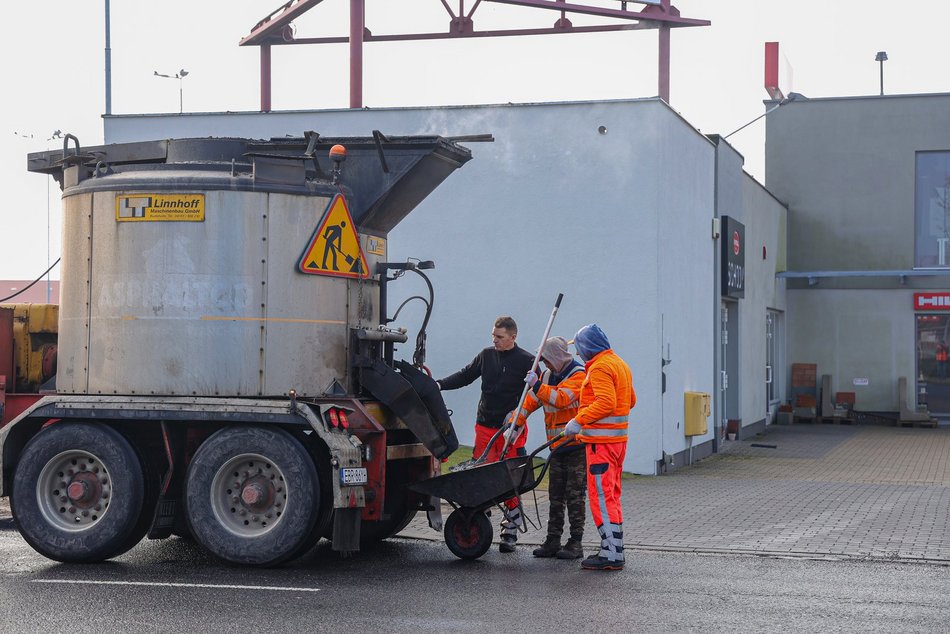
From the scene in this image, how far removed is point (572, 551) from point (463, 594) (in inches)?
72.4

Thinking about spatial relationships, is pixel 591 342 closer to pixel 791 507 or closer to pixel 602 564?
pixel 602 564

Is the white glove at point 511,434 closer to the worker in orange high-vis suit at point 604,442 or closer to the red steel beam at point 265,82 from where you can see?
the worker in orange high-vis suit at point 604,442

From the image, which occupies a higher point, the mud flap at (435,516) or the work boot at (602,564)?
the mud flap at (435,516)

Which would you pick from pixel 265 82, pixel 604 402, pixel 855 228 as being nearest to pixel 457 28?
pixel 265 82

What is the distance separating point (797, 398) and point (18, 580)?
2336cm

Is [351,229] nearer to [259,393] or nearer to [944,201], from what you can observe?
[259,393]

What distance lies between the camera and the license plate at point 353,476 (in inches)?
381

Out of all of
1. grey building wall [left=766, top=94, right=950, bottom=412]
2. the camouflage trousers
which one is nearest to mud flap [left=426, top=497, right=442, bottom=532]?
the camouflage trousers

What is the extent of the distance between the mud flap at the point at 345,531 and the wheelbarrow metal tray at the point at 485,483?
0.82 m

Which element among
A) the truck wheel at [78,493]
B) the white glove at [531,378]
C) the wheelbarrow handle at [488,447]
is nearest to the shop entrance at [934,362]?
the wheelbarrow handle at [488,447]

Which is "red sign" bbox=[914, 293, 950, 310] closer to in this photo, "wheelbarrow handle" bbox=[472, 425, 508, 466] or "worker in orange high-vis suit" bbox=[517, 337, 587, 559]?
"worker in orange high-vis suit" bbox=[517, 337, 587, 559]

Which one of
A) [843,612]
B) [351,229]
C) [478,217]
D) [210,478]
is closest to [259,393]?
[210,478]

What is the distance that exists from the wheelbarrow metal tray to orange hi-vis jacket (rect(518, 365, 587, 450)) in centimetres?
41

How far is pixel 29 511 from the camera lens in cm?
1023
